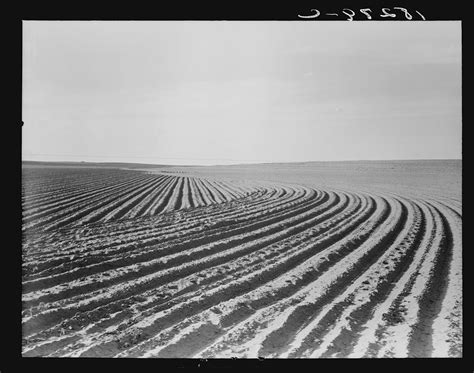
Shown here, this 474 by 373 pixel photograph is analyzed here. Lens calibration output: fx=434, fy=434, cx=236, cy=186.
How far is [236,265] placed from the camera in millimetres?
3551

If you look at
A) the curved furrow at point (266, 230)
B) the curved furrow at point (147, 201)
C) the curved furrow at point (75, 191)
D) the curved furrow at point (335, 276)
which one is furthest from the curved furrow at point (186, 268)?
the curved furrow at point (75, 191)

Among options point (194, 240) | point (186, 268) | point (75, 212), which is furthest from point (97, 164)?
point (186, 268)

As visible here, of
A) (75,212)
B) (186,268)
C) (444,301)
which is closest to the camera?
(444,301)

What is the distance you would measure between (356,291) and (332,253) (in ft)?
1.35

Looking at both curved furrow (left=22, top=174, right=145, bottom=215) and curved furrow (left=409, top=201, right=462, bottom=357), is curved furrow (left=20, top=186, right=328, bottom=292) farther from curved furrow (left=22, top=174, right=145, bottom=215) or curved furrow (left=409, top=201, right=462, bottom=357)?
curved furrow (left=409, top=201, right=462, bottom=357)

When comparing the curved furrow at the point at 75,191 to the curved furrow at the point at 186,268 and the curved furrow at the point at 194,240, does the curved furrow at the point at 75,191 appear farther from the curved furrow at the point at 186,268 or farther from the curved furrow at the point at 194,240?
the curved furrow at the point at 186,268

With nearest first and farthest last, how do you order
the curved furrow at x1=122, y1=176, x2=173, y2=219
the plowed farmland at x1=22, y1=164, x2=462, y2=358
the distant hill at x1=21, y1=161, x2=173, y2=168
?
the plowed farmland at x1=22, y1=164, x2=462, y2=358 → the distant hill at x1=21, y1=161, x2=173, y2=168 → the curved furrow at x1=122, y1=176, x2=173, y2=219

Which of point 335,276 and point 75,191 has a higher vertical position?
point 75,191

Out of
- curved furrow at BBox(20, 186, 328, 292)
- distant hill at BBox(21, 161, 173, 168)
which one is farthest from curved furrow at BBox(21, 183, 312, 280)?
distant hill at BBox(21, 161, 173, 168)

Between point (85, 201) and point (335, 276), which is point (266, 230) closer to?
point (335, 276)

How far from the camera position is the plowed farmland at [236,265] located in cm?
310

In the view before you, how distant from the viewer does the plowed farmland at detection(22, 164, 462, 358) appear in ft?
10.2

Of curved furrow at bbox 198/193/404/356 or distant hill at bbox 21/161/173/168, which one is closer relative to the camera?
curved furrow at bbox 198/193/404/356
